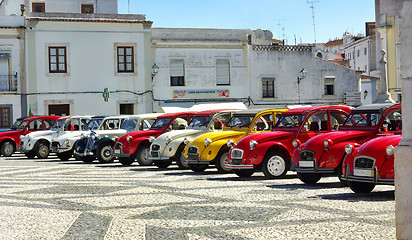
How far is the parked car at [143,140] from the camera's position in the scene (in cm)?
2008

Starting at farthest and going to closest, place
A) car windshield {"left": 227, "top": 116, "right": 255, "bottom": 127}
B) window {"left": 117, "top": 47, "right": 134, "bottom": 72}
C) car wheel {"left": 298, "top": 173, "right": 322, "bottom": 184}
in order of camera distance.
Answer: window {"left": 117, "top": 47, "right": 134, "bottom": 72}, car windshield {"left": 227, "top": 116, "right": 255, "bottom": 127}, car wheel {"left": 298, "top": 173, "right": 322, "bottom": 184}

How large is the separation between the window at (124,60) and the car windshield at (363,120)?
25.7 meters

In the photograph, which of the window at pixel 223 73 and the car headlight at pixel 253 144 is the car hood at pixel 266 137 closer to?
the car headlight at pixel 253 144

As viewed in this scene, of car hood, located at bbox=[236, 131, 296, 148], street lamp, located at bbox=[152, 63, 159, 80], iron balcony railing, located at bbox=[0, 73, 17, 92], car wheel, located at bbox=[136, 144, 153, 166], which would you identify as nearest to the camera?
car hood, located at bbox=[236, 131, 296, 148]

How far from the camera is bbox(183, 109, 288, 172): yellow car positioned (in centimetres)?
1617

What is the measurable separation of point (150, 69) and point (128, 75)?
4.15 ft

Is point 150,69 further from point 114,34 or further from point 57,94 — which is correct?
point 57,94

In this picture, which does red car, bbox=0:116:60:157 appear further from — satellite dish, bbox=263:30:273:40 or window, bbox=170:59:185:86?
satellite dish, bbox=263:30:273:40

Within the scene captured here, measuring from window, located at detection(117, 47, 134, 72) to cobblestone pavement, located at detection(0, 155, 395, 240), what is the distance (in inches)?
935

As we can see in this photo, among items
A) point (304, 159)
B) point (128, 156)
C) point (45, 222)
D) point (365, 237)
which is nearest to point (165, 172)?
point (128, 156)

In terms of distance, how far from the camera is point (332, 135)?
12977mm

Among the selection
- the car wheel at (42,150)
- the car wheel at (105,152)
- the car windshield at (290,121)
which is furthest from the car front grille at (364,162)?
the car wheel at (42,150)

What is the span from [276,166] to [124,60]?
24.9 metres

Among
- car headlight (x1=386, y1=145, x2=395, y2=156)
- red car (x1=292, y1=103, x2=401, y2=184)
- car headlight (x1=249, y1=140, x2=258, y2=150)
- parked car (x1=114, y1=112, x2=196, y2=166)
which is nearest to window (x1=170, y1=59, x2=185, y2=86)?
parked car (x1=114, y1=112, x2=196, y2=166)
